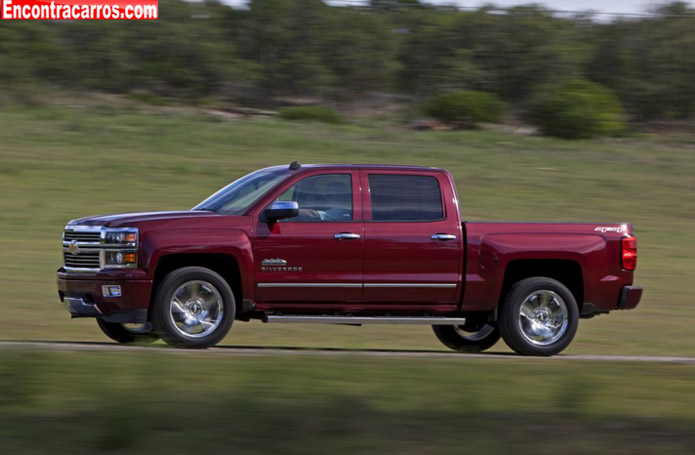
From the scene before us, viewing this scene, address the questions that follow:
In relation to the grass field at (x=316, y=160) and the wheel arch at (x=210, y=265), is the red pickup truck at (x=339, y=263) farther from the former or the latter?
the grass field at (x=316, y=160)

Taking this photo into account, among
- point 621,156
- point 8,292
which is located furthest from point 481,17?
point 8,292

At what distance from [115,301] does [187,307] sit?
2.09 feet

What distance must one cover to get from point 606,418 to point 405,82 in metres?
45.9

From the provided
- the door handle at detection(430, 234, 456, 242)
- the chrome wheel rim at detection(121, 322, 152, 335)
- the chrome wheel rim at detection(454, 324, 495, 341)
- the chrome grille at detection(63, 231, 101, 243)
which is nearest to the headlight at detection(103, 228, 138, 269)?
the chrome grille at detection(63, 231, 101, 243)

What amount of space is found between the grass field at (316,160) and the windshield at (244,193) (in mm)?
1666

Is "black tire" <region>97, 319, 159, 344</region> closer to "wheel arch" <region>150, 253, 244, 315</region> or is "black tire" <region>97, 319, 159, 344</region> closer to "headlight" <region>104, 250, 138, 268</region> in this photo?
"wheel arch" <region>150, 253, 244, 315</region>

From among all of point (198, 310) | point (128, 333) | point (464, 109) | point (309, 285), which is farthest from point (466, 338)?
point (464, 109)

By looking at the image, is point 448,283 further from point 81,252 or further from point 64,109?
point 64,109

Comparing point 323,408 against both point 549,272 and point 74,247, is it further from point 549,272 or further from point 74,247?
point 549,272

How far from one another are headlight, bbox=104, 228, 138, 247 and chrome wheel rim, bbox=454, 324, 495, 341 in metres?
Answer: 3.79

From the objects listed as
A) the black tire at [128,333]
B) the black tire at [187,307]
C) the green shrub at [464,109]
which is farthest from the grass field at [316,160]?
the green shrub at [464,109]

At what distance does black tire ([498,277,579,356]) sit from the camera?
1063 cm

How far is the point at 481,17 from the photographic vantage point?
53938 millimetres

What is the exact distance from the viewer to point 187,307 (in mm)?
10094
